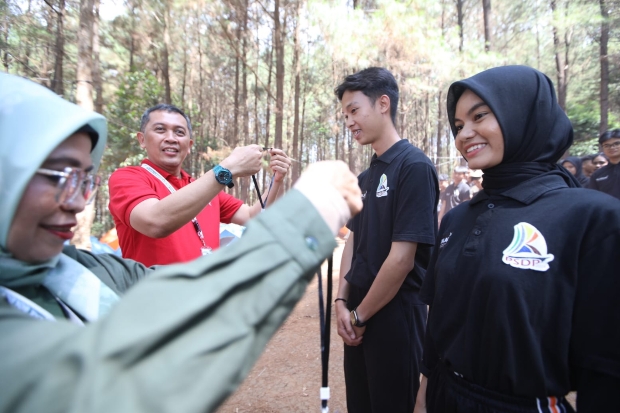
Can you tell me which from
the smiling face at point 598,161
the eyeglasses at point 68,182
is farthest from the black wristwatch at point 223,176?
the smiling face at point 598,161

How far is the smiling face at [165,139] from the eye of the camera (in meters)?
2.61

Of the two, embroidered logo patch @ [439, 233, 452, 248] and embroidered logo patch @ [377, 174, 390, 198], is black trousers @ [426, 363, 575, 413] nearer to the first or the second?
embroidered logo patch @ [439, 233, 452, 248]

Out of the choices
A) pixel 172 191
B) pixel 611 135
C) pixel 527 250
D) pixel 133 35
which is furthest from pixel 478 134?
pixel 133 35

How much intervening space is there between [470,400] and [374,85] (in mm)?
1886

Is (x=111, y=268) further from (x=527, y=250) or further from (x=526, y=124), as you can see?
(x=526, y=124)

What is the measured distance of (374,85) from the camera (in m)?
2.52

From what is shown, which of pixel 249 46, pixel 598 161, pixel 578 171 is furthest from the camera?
pixel 249 46

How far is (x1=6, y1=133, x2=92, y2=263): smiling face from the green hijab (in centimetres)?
3

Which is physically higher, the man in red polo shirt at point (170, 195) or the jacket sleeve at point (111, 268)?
the man in red polo shirt at point (170, 195)

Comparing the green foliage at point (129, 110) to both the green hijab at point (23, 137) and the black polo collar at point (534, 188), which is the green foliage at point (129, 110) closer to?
the green hijab at point (23, 137)

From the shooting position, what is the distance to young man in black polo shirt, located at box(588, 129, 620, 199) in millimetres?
5918

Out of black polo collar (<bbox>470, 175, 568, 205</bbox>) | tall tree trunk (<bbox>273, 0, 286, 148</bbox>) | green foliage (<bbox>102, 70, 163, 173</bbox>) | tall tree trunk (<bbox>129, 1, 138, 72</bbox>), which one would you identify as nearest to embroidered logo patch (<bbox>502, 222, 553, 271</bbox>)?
black polo collar (<bbox>470, 175, 568, 205</bbox>)

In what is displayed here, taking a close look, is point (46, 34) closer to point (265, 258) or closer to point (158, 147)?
point (158, 147)

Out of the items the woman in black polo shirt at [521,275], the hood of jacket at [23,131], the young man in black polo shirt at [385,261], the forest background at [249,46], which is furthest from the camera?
the forest background at [249,46]
